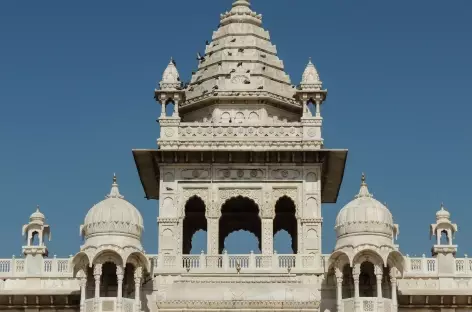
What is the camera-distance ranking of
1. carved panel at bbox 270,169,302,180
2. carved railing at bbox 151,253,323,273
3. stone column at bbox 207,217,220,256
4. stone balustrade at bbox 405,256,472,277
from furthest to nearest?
carved panel at bbox 270,169,302,180
stone column at bbox 207,217,220,256
stone balustrade at bbox 405,256,472,277
carved railing at bbox 151,253,323,273

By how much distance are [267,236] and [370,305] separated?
543 cm

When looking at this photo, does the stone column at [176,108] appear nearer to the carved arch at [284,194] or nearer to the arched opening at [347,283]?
the carved arch at [284,194]

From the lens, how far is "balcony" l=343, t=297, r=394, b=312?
168 feet

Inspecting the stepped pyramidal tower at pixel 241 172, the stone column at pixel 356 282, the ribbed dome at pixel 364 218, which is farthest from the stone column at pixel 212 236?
the stone column at pixel 356 282

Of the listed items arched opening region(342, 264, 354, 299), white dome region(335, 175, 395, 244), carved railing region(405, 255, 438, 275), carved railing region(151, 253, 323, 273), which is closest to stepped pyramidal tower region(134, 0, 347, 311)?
carved railing region(151, 253, 323, 273)

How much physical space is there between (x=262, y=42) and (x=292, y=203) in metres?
7.25

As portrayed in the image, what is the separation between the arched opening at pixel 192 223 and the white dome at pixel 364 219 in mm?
8288

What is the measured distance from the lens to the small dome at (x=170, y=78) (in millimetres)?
56250

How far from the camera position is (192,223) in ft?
198

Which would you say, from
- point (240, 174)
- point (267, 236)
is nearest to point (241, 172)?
point (240, 174)

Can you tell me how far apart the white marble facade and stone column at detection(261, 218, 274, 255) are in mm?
47

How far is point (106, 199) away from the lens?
2093 inches

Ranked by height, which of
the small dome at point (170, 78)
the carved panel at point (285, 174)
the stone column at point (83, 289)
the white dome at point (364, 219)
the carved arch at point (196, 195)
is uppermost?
the small dome at point (170, 78)

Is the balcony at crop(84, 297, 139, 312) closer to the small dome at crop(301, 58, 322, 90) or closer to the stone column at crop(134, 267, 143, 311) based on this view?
the stone column at crop(134, 267, 143, 311)
